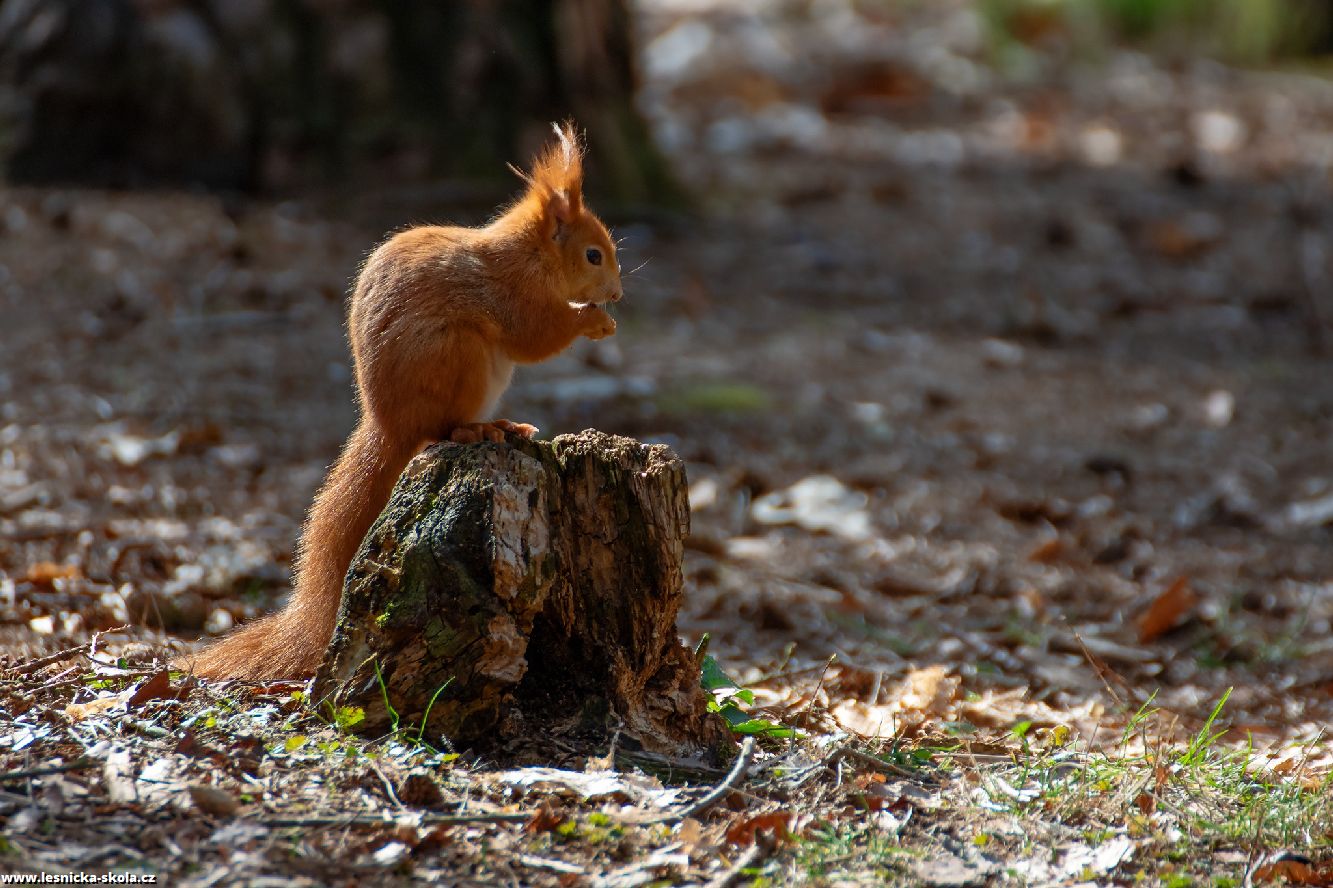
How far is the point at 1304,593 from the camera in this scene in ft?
15.5

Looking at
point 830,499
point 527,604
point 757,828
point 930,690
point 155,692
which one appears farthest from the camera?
point 830,499

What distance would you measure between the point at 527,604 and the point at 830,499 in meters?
2.69

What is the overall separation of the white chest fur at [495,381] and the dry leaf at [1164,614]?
7.33ft

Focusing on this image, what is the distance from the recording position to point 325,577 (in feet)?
9.66

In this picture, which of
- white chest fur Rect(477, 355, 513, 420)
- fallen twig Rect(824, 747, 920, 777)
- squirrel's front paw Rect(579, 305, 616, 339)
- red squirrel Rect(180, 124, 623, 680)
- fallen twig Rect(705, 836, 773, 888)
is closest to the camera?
fallen twig Rect(705, 836, 773, 888)

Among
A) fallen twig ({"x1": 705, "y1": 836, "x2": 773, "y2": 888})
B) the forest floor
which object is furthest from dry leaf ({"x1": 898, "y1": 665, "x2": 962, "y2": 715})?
fallen twig ({"x1": 705, "y1": 836, "x2": 773, "y2": 888})

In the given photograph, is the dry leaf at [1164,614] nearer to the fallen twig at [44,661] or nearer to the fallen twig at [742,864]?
the fallen twig at [742,864]

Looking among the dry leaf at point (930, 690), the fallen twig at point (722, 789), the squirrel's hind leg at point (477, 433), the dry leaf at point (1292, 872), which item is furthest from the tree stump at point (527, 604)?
the dry leaf at point (1292, 872)

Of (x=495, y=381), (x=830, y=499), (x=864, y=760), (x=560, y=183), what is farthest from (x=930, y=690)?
(x=830, y=499)

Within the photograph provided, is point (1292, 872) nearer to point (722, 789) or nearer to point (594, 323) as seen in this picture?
point (722, 789)

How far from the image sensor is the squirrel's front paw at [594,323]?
312 centimetres

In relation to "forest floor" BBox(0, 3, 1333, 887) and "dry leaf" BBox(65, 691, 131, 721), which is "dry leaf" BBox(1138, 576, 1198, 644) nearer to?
"forest floor" BBox(0, 3, 1333, 887)

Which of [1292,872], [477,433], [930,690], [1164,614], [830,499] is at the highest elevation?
[477,433]

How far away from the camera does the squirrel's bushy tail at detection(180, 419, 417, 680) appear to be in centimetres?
293
